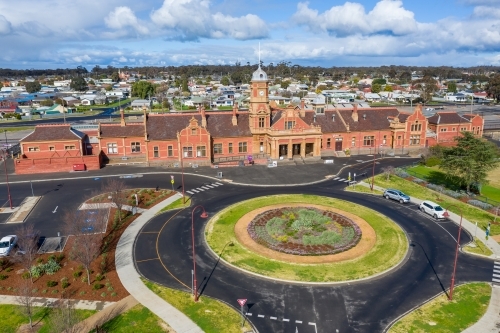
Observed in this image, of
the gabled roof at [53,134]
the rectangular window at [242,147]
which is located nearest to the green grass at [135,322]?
the rectangular window at [242,147]

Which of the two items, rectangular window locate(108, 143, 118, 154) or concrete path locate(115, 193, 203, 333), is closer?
concrete path locate(115, 193, 203, 333)

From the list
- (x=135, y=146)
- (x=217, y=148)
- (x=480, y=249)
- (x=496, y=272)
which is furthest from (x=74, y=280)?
(x=217, y=148)

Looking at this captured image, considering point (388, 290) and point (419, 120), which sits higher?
point (419, 120)

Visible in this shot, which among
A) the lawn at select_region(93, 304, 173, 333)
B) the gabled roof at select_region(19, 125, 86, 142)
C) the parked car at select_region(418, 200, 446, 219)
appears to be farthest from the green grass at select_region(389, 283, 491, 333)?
the gabled roof at select_region(19, 125, 86, 142)

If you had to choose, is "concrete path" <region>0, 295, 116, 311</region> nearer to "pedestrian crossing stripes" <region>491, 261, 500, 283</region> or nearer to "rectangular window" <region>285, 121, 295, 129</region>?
"pedestrian crossing stripes" <region>491, 261, 500, 283</region>

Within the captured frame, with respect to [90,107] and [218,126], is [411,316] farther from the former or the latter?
[90,107]

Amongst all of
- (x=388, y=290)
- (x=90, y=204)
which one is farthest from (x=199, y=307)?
(x=90, y=204)

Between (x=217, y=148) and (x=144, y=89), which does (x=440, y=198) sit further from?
(x=144, y=89)
